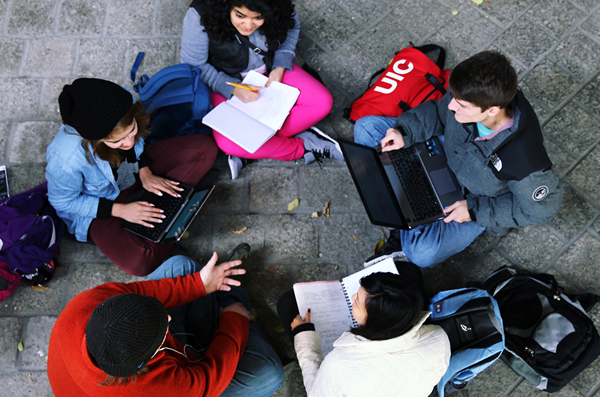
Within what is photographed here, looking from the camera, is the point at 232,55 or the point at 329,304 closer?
the point at 329,304

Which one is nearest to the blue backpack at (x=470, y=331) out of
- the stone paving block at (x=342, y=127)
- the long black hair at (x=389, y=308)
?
the long black hair at (x=389, y=308)

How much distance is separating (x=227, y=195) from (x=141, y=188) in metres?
0.61

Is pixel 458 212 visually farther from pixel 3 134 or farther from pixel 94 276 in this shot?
pixel 3 134

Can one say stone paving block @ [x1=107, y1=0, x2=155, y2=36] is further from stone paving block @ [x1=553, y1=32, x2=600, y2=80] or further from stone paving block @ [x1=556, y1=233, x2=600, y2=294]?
stone paving block @ [x1=556, y1=233, x2=600, y2=294]

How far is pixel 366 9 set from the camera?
3.33 m

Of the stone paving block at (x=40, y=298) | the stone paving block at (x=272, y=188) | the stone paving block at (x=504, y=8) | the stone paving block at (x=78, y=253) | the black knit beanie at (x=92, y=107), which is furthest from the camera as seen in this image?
the stone paving block at (x=504, y=8)

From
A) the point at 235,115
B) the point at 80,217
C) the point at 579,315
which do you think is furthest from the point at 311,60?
the point at 579,315

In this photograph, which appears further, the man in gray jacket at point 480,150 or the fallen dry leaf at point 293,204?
the fallen dry leaf at point 293,204

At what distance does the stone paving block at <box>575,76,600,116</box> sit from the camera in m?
3.03

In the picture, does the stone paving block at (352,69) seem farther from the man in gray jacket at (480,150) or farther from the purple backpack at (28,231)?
the purple backpack at (28,231)

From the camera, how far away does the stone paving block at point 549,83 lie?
3076 mm

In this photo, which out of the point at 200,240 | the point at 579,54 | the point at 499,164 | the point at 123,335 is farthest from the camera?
the point at 579,54

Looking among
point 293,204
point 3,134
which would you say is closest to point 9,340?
point 3,134

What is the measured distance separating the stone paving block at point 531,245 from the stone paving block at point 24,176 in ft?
11.3
